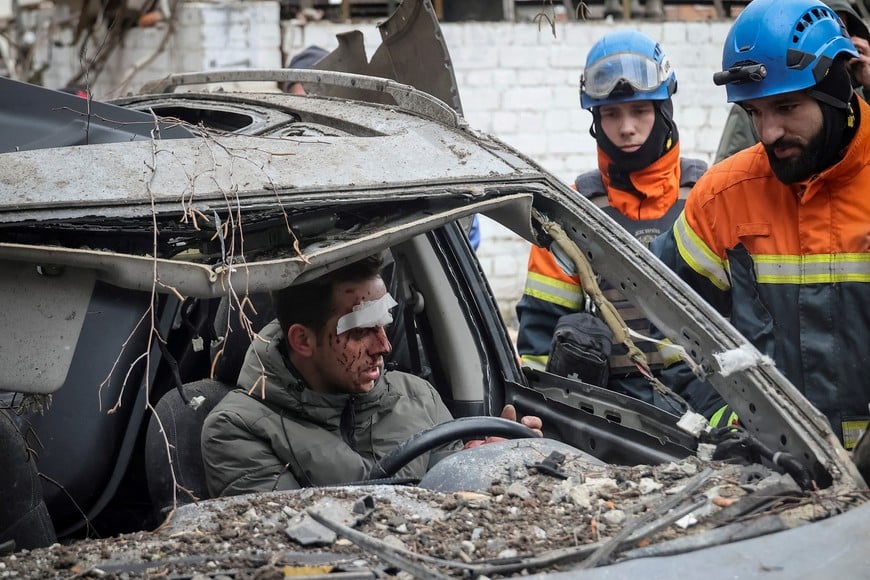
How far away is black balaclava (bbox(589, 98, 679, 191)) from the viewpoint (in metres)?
4.26

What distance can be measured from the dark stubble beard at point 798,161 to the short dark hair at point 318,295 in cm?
121

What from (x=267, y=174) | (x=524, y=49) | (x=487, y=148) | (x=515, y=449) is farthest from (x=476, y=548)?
(x=524, y=49)

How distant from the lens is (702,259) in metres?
3.31

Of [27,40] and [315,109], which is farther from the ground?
[27,40]

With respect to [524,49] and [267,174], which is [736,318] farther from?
[524,49]

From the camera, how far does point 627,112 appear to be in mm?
4332

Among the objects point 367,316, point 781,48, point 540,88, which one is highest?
point 540,88

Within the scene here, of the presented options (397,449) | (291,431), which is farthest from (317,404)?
(397,449)

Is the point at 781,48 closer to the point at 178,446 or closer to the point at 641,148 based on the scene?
the point at 641,148

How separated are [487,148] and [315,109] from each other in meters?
0.72

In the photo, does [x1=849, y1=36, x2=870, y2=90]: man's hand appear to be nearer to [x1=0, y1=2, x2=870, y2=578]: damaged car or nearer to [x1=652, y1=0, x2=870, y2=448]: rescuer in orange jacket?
[x1=652, y1=0, x2=870, y2=448]: rescuer in orange jacket

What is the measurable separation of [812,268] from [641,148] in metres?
1.29

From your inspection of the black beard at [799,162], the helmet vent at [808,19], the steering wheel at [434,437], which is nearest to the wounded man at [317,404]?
the steering wheel at [434,437]

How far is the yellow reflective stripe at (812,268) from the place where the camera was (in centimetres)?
305
